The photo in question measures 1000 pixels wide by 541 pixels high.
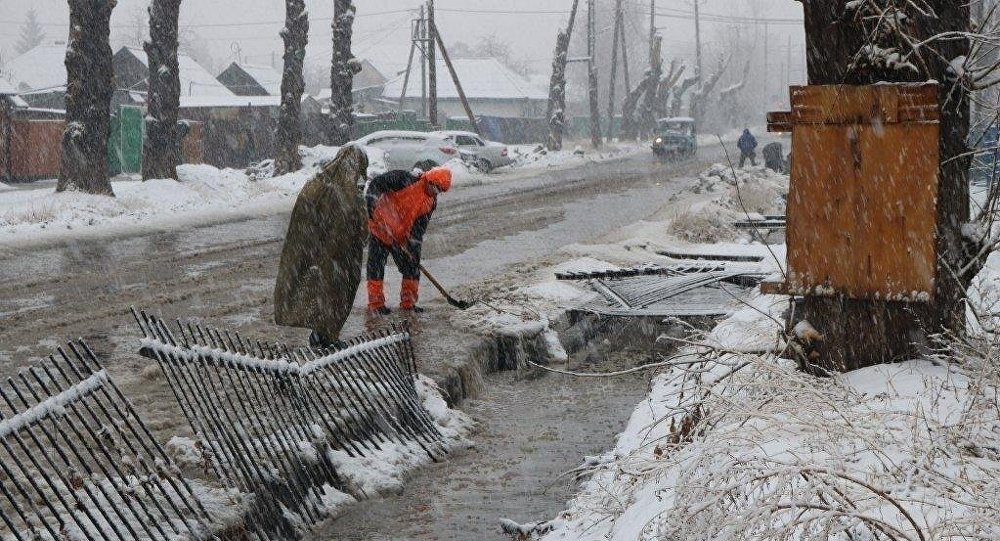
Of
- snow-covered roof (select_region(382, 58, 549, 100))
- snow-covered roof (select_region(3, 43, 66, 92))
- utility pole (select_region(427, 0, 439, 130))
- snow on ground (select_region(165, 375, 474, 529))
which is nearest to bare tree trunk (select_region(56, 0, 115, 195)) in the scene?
snow on ground (select_region(165, 375, 474, 529))

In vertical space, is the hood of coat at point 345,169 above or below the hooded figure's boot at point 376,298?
above

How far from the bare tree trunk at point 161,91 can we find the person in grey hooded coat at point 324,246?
1479 cm

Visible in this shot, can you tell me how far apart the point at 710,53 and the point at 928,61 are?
12415 centimetres

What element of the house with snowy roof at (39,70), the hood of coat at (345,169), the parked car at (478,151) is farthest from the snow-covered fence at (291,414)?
the house with snowy roof at (39,70)

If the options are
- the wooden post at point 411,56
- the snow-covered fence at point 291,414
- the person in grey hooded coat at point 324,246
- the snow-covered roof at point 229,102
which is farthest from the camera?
the wooden post at point 411,56

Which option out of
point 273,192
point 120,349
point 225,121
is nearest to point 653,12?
point 225,121

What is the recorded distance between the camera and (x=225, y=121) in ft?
118

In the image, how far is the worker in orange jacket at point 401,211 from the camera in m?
9.22

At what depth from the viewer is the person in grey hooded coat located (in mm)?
7414

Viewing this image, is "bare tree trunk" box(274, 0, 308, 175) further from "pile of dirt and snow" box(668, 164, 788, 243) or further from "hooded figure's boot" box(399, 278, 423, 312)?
"hooded figure's boot" box(399, 278, 423, 312)

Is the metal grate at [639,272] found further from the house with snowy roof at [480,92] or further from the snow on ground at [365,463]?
the house with snowy roof at [480,92]

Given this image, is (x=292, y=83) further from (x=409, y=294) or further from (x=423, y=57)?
(x=423, y=57)

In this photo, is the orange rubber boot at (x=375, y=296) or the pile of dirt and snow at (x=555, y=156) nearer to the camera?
the orange rubber boot at (x=375, y=296)

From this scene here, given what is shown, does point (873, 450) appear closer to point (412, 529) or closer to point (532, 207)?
point (412, 529)
